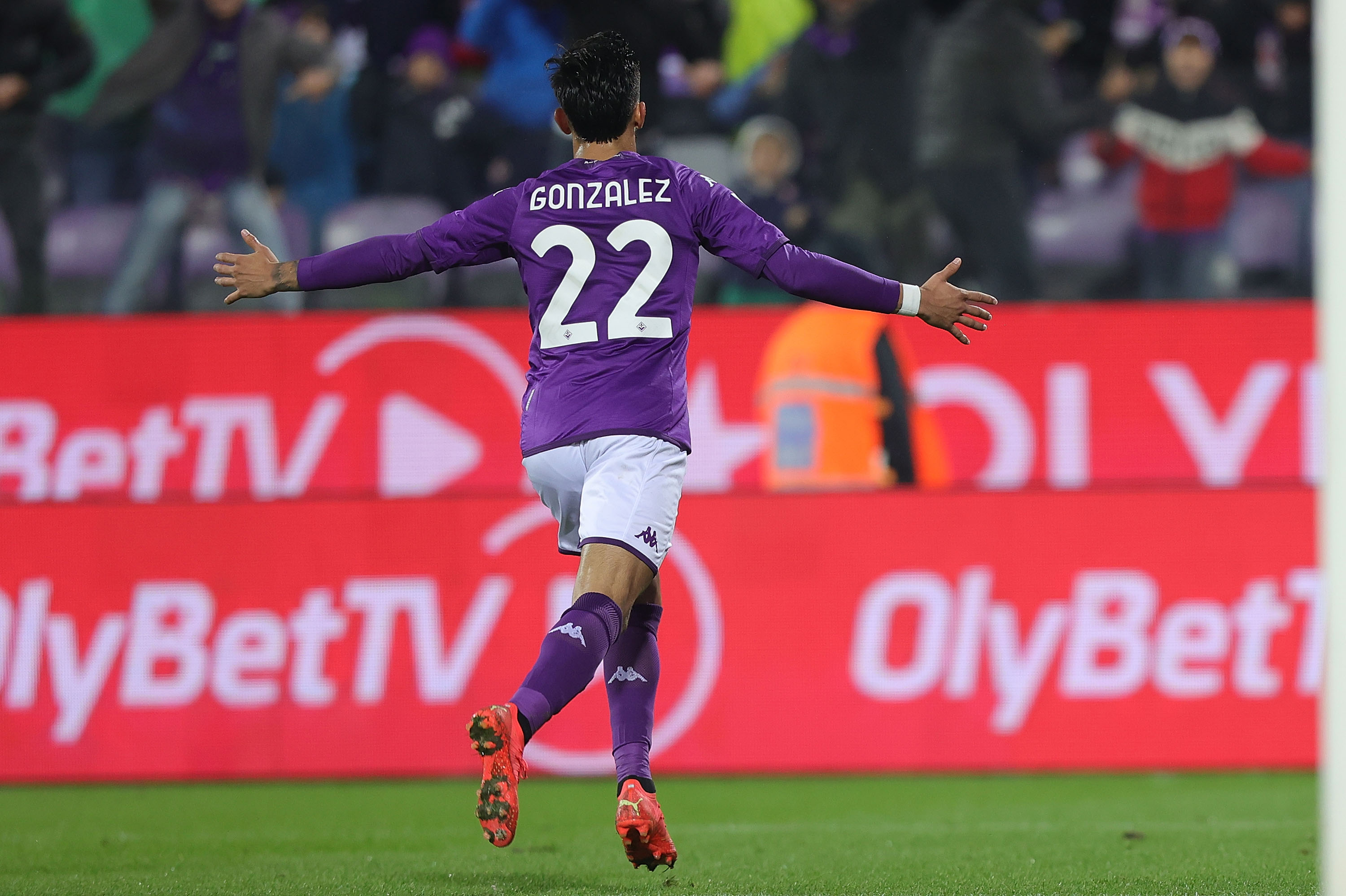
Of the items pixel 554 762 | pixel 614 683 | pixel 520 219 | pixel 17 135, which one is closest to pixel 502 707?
pixel 614 683

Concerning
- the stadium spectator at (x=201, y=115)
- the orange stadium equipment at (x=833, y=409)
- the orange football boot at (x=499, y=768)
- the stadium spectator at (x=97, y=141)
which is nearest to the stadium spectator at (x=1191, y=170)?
the orange stadium equipment at (x=833, y=409)

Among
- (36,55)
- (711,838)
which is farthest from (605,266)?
(36,55)

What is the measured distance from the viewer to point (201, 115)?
1003 centimetres

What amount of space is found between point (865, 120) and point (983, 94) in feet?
2.48

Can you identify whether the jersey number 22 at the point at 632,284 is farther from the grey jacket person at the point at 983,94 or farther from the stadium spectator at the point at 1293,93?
the stadium spectator at the point at 1293,93

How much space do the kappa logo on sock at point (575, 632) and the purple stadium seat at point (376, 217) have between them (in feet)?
21.6

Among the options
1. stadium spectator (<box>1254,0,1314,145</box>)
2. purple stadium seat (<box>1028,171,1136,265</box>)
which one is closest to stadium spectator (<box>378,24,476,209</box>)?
purple stadium seat (<box>1028,171,1136,265</box>)

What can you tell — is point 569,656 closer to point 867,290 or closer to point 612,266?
point 612,266

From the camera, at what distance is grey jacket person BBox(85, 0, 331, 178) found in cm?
1005

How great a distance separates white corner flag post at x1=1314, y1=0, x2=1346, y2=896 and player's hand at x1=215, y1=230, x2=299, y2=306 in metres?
2.52

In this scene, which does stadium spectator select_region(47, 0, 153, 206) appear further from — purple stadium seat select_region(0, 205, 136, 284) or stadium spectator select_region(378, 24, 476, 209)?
stadium spectator select_region(378, 24, 476, 209)

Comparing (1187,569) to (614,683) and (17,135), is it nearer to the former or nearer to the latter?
(614,683)

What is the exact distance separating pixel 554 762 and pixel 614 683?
340 cm

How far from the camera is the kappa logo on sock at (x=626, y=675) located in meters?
4.27
